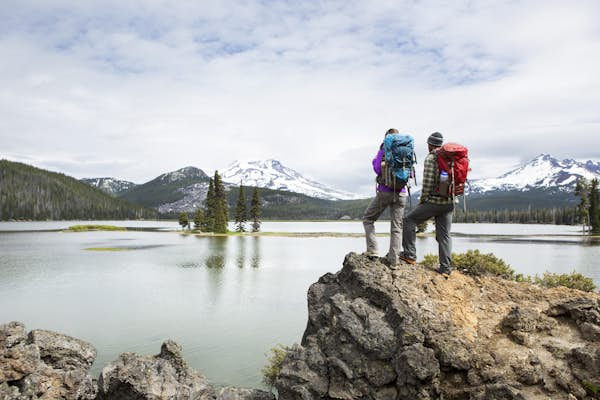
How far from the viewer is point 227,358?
52.9ft

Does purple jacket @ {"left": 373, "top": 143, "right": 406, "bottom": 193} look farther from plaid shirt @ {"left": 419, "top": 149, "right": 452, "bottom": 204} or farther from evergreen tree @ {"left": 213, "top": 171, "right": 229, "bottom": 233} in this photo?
evergreen tree @ {"left": 213, "top": 171, "right": 229, "bottom": 233}

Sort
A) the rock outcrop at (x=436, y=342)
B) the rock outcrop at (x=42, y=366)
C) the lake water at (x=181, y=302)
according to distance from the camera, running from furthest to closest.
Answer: the lake water at (x=181, y=302)
the rock outcrop at (x=42, y=366)
the rock outcrop at (x=436, y=342)

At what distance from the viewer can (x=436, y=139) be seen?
10789 millimetres

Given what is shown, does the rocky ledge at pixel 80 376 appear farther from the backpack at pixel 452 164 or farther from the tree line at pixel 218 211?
the tree line at pixel 218 211

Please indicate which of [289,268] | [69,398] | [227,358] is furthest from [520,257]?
[69,398]

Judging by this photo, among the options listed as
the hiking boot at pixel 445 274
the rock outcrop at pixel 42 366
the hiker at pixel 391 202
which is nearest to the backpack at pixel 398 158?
the hiker at pixel 391 202

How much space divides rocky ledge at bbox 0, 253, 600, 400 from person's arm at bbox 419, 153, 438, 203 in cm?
206

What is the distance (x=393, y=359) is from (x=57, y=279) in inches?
1319

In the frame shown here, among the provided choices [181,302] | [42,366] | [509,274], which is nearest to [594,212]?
[509,274]

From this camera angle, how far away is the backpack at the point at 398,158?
10320 mm

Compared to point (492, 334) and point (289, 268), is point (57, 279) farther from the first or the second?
point (492, 334)

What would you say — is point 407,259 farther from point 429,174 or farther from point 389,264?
point 429,174

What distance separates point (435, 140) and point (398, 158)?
1243 millimetres

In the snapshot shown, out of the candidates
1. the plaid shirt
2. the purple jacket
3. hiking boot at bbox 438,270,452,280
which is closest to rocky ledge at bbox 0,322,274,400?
hiking boot at bbox 438,270,452,280
